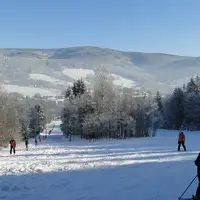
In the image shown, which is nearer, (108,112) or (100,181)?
(100,181)

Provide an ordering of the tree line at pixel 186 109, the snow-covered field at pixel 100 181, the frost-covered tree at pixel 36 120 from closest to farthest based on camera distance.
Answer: the snow-covered field at pixel 100 181 < the tree line at pixel 186 109 < the frost-covered tree at pixel 36 120

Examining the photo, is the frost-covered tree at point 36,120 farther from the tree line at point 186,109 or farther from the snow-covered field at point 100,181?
the snow-covered field at point 100,181

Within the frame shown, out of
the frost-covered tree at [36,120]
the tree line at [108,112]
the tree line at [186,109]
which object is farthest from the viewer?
the frost-covered tree at [36,120]

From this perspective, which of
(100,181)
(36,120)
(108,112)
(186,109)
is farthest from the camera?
(36,120)

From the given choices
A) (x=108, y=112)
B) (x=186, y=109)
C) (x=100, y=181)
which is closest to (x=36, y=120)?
(x=108, y=112)

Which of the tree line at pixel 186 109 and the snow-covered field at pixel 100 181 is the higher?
the tree line at pixel 186 109

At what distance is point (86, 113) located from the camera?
74875 mm

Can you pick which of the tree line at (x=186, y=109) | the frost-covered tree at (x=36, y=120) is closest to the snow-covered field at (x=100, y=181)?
the tree line at (x=186, y=109)

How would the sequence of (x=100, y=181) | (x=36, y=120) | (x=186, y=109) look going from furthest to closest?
(x=36, y=120) → (x=186, y=109) → (x=100, y=181)

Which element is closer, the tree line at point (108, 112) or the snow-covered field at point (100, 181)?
the snow-covered field at point (100, 181)

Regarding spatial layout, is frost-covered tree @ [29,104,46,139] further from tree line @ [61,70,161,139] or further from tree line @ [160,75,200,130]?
tree line @ [160,75,200,130]

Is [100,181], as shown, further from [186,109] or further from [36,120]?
[36,120]

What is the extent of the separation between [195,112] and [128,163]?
7146cm

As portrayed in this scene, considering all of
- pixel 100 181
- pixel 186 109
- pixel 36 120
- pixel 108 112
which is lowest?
pixel 100 181
